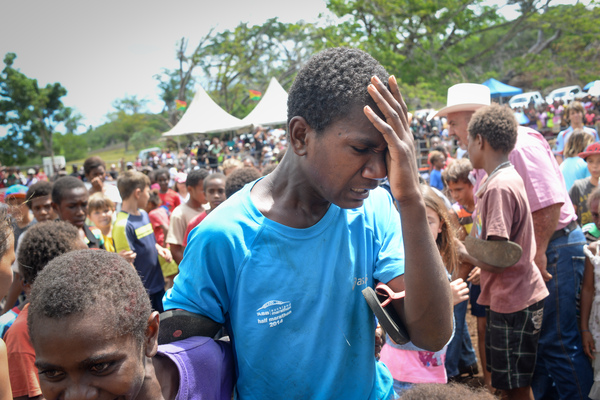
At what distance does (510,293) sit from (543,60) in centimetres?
3045

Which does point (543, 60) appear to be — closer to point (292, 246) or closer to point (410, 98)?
point (410, 98)

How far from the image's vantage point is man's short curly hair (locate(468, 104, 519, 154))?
3.34m

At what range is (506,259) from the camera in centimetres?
312

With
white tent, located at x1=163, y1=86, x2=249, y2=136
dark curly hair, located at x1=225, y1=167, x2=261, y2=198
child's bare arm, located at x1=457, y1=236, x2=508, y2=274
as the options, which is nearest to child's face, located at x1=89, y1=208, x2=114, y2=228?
dark curly hair, located at x1=225, y1=167, x2=261, y2=198

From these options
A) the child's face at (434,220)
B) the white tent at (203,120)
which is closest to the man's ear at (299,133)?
the child's face at (434,220)

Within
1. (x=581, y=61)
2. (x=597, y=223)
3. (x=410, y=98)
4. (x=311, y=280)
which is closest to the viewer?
(x=311, y=280)

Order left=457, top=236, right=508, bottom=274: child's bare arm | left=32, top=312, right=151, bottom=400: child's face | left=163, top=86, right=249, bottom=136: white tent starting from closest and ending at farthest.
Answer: left=32, top=312, right=151, bottom=400: child's face → left=457, top=236, right=508, bottom=274: child's bare arm → left=163, top=86, right=249, bottom=136: white tent

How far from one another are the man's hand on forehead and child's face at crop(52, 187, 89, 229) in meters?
3.79

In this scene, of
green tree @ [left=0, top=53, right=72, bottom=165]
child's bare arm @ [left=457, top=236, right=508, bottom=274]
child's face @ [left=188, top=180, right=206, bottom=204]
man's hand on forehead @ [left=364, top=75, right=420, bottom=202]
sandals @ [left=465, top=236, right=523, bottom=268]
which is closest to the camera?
man's hand on forehead @ [left=364, top=75, right=420, bottom=202]

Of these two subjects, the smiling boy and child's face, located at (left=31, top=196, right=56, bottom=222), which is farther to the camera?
child's face, located at (left=31, top=196, right=56, bottom=222)

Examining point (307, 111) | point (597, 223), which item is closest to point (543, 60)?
point (597, 223)

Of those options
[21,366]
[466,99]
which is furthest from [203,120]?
[21,366]

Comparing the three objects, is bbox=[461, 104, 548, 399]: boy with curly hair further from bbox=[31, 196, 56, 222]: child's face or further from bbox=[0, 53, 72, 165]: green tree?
bbox=[0, 53, 72, 165]: green tree

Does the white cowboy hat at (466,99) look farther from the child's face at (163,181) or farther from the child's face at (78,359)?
the child's face at (163,181)
